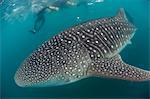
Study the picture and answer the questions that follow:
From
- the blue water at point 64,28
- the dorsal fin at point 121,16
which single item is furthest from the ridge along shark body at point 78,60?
the dorsal fin at point 121,16

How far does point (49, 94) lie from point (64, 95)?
13cm

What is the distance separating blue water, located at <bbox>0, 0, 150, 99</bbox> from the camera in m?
2.59

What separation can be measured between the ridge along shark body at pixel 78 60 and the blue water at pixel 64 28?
179 mm

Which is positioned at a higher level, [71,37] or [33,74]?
[71,37]

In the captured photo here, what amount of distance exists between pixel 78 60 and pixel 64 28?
0.85 m

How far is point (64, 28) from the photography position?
3033mm

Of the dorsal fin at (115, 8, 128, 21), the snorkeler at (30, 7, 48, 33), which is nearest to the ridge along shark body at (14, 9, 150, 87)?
the dorsal fin at (115, 8, 128, 21)

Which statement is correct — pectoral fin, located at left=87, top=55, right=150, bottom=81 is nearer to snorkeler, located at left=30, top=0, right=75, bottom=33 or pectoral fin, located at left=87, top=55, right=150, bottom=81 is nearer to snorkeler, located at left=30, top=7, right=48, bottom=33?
snorkeler, located at left=30, top=7, right=48, bottom=33

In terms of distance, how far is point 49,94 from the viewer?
8.48 ft

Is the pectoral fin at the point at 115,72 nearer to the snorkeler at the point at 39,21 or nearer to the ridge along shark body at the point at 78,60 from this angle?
the ridge along shark body at the point at 78,60

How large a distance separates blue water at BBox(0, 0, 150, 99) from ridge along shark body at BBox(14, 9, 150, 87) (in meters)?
0.18

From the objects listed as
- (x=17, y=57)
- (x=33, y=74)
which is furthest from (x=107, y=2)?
(x=33, y=74)

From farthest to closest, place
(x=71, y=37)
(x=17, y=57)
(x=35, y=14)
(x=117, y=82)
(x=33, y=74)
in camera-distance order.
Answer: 1. (x=35, y=14)
2. (x=17, y=57)
3. (x=117, y=82)
4. (x=71, y=37)
5. (x=33, y=74)

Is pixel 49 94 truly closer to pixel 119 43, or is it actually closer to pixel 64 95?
pixel 64 95
